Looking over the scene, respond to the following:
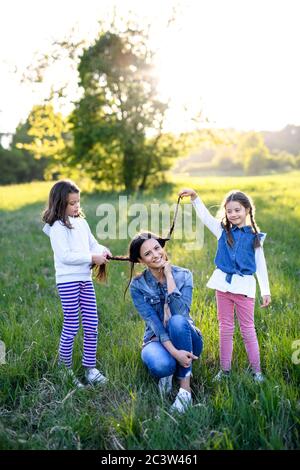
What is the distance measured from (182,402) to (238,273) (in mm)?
1186

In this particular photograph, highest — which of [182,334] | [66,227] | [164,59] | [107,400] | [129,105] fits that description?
[164,59]

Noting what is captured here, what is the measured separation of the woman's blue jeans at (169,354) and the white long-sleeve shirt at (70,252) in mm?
893

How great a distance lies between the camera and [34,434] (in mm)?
2883

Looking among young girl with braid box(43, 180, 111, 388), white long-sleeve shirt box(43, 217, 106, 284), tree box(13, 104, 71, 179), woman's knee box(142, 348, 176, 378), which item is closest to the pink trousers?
woman's knee box(142, 348, 176, 378)

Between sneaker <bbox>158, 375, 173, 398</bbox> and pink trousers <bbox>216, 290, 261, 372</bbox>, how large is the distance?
0.49m

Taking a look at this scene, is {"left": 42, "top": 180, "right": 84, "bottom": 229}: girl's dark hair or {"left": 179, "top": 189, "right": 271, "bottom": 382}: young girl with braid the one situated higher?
{"left": 42, "top": 180, "right": 84, "bottom": 229}: girl's dark hair

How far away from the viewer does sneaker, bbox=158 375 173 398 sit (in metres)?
3.37

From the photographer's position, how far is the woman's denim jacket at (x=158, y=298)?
358 cm

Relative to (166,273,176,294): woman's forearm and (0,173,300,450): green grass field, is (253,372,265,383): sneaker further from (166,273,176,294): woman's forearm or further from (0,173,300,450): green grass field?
(166,273,176,294): woman's forearm

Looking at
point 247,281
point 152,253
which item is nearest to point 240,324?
point 247,281

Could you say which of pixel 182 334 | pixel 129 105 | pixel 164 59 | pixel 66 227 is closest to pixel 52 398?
pixel 182 334

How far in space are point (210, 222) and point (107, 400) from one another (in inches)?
66.0

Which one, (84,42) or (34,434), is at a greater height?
(84,42)

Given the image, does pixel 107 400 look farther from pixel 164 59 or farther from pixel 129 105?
pixel 164 59
